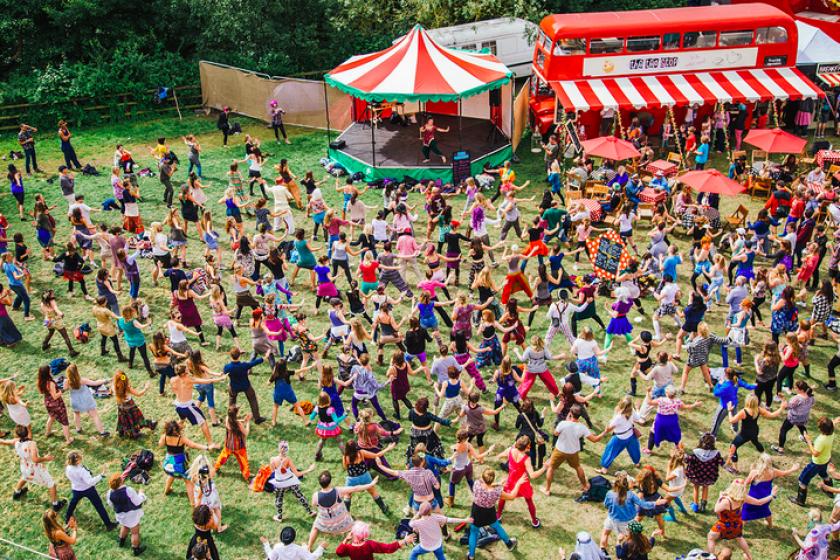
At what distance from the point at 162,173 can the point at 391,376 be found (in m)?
10.7

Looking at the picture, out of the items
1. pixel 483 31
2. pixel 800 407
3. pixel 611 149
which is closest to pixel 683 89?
pixel 611 149

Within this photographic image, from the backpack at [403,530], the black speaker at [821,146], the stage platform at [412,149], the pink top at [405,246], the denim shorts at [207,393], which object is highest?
the pink top at [405,246]

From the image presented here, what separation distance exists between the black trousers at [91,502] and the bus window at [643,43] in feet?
A: 61.9

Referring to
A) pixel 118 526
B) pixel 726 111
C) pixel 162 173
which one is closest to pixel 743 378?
pixel 118 526

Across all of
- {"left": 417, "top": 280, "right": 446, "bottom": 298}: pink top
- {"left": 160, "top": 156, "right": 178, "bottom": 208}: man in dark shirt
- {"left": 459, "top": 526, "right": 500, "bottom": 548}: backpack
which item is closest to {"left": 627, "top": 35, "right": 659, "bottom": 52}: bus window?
{"left": 417, "top": 280, "right": 446, "bottom": 298}: pink top

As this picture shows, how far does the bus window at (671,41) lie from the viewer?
77.3 feet

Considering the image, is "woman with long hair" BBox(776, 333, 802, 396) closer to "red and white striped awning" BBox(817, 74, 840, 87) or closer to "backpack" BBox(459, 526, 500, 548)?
"backpack" BBox(459, 526, 500, 548)

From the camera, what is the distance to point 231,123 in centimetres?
2712

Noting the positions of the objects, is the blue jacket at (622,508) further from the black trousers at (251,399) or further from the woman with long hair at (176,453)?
the black trousers at (251,399)

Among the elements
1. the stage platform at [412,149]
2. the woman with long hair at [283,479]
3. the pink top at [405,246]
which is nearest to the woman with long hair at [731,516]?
the woman with long hair at [283,479]

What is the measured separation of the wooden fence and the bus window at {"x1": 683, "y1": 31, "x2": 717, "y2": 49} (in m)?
16.6

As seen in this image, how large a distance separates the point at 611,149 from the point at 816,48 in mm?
9687

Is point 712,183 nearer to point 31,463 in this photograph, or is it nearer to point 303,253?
point 303,253

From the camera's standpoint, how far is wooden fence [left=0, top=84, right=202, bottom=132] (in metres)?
27.8
